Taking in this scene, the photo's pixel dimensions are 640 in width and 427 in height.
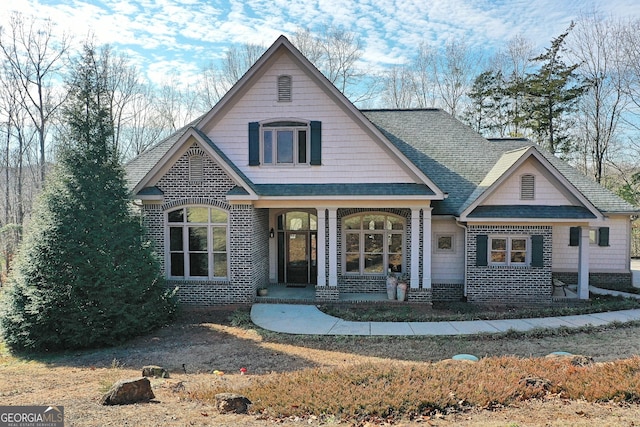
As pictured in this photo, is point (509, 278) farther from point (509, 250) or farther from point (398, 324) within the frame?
point (398, 324)

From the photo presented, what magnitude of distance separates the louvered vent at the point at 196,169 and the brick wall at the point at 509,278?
360 inches

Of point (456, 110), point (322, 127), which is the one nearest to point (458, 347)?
point (322, 127)

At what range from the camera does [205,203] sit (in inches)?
507

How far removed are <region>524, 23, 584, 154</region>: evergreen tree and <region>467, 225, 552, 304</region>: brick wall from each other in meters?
23.0

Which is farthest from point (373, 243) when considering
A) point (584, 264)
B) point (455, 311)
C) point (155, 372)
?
point (155, 372)

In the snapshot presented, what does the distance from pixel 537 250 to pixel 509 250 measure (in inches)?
33.3

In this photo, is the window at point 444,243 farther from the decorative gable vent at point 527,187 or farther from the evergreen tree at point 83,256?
the evergreen tree at point 83,256

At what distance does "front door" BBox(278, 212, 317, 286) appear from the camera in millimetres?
15312

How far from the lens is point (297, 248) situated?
15414 mm

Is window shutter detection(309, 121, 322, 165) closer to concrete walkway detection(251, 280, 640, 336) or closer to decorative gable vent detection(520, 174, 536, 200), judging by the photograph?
concrete walkway detection(251, 280, 640, 336)

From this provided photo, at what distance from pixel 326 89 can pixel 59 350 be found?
10.4m

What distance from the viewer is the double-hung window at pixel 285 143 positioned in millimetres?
13203

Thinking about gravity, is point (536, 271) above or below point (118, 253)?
below

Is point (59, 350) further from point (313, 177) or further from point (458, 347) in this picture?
point (458, 347)
